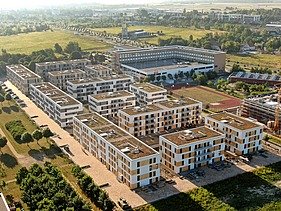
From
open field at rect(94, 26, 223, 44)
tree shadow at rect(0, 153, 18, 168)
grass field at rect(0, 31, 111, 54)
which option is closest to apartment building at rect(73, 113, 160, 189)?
tree shadow at rect(0, 153, 18, 168)

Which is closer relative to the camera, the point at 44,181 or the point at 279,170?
the point at 44,181

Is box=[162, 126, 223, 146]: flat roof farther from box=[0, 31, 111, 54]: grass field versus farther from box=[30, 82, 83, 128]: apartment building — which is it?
box=[0, 31, 111, 54]: grass field

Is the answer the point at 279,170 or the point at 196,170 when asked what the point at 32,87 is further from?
the point at 279,170

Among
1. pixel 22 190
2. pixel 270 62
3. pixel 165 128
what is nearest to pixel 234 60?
pixel 270 62

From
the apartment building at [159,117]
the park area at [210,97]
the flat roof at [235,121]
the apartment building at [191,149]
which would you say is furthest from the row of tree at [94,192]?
the park area at [210,97]

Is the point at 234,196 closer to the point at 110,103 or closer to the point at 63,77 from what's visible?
the point at 110,103

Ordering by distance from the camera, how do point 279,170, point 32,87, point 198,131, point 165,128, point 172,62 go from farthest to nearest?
point 172,62 → point 32,87 → point 165,128 → point 198,131 → point 279,170

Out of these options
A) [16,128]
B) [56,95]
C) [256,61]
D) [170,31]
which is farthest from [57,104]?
[170,31]
